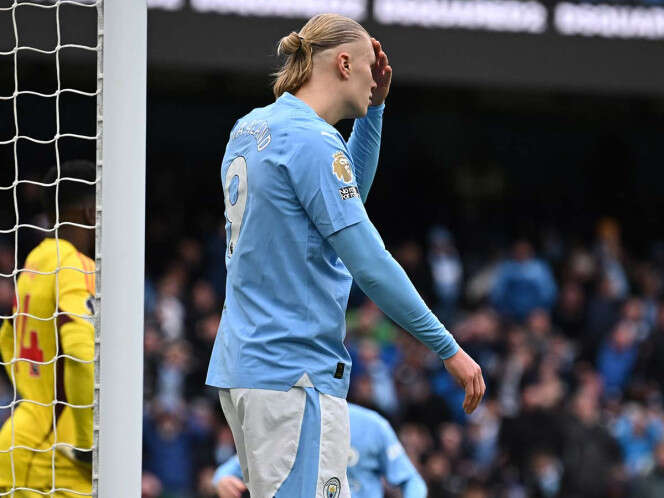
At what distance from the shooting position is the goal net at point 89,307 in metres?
3.11

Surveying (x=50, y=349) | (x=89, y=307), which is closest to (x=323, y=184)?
(x=89, y=307)

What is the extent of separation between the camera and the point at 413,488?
15.6ft

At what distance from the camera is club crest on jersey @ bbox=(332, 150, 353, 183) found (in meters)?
2.86

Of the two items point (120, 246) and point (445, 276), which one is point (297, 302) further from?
point (445, 276)

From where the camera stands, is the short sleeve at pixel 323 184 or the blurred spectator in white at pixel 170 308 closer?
the short sleeve at pixel 323 184

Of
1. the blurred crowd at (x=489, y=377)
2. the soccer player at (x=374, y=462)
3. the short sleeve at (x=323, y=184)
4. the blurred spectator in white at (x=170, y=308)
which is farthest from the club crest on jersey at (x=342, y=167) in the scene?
the blurred spectator in white at (x=170, y=308)

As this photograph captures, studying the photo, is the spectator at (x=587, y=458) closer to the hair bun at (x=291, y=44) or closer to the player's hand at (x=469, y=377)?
the player's hand at (x=469, y=377)

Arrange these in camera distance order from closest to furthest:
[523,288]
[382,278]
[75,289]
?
1. [382,278]
2. [75,289]
3. [523,288]

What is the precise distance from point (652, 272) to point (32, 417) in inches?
402

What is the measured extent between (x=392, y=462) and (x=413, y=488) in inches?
5.3

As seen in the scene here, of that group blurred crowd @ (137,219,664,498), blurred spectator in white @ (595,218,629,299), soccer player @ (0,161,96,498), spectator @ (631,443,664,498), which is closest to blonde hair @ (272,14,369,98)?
soccer player @ (0,161,96,498)

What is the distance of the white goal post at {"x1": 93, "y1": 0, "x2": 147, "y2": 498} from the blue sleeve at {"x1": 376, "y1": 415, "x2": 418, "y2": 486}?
1848 mm

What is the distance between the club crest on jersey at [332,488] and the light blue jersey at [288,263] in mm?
204

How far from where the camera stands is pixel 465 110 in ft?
52.1
